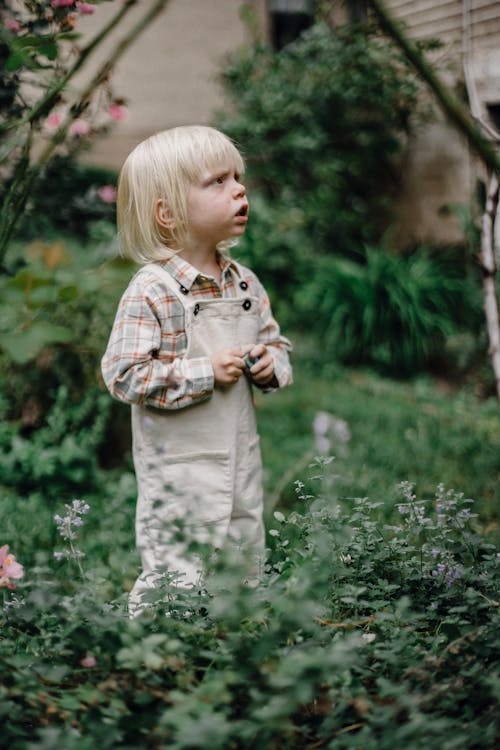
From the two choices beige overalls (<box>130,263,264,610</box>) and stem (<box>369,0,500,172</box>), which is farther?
beige overalls (<box>130,263,264,610</box>)

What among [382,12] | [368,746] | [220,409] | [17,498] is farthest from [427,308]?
[368,746]

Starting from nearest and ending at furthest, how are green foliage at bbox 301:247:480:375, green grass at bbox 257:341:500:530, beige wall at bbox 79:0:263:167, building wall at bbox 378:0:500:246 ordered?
green grass at bbox 257:341:500:530 < building wall at bbox 378:0:500:246 < green foliage at bbox 301:247:480:375 < beige wall at bbox 79:0:263:167

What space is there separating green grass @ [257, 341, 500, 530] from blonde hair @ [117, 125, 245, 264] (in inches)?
40.8

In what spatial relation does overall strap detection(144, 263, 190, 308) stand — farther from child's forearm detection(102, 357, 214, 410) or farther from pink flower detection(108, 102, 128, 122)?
pink flower detection(108, 102, 128, 122)

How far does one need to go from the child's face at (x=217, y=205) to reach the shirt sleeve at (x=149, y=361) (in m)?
0.22

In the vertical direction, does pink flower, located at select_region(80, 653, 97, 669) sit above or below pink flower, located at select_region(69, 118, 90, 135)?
below

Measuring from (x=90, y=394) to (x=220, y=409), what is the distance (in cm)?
148

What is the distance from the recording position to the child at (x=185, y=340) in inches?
91.3

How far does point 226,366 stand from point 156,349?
0.21m

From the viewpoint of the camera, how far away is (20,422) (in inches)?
144

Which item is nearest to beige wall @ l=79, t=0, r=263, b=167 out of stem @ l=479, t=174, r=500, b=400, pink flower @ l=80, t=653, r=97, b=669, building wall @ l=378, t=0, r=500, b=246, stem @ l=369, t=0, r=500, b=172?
building wall @ l=378, t=0, r=500, b=246

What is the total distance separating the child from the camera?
2.32 m

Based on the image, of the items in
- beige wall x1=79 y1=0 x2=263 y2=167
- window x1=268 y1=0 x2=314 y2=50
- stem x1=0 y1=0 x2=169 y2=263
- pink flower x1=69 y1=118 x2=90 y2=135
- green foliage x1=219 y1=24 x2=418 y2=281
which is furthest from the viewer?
window x1=268 y1=0 x2=314 y2=50

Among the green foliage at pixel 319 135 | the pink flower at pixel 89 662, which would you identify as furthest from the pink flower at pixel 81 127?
the green foliage at pixel 319 135
